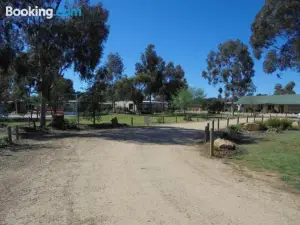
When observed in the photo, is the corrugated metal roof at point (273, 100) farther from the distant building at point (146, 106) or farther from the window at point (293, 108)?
the distant building at point (146, 106)

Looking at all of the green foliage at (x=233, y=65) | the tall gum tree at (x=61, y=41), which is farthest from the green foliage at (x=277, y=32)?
the green foliage at (x=233, y=65)

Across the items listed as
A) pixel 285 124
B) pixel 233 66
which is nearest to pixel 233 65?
pixel 233 66

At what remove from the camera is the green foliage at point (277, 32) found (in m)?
13.1

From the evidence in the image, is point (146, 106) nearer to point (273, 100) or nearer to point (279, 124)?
point (273, 100)

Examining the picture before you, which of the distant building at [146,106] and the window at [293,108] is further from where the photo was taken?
the distant building at [146,106]

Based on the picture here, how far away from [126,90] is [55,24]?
3627cm

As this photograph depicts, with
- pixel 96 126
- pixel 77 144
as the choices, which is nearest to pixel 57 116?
pixel 96 126

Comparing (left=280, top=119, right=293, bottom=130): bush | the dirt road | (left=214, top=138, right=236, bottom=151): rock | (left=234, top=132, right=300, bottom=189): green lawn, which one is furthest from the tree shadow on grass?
(left=280, top=119, right=293, bottom=130): bush

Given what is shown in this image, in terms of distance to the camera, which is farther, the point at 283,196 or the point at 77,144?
the point at 77,144

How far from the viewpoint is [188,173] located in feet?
25.0

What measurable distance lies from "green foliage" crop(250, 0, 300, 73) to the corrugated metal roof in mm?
48345

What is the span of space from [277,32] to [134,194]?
498 inches

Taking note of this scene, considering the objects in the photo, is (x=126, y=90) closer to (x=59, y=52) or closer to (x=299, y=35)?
(x=59, y=52)

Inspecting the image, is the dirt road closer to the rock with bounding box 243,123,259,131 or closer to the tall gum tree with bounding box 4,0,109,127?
the tall gum tree with bounding box 4,0,109,127
